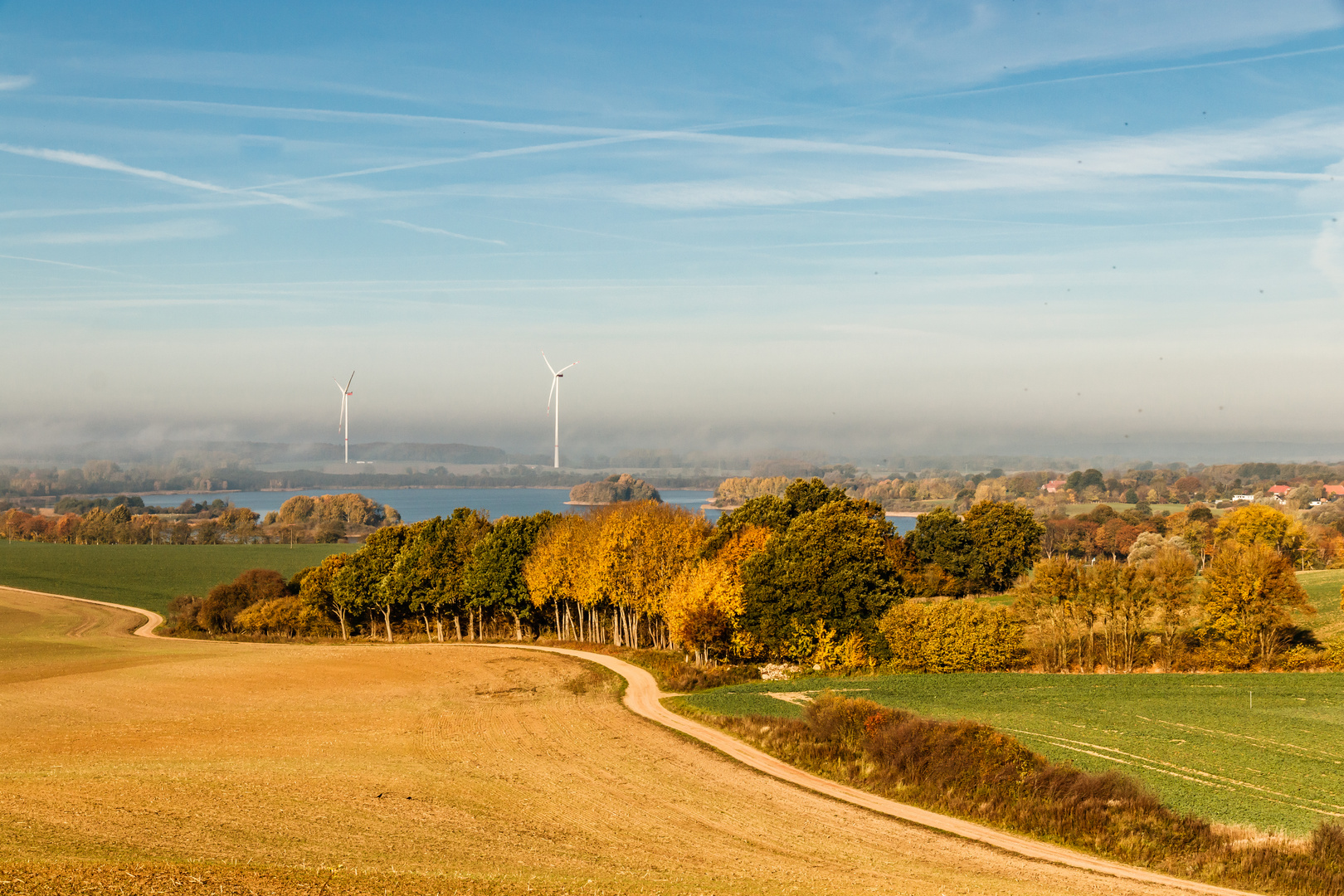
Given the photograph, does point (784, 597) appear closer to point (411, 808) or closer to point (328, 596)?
point (411, 808)

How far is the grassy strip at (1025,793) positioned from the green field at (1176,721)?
1716 mm

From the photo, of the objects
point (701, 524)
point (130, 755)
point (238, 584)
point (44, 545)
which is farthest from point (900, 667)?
point (44, 545)

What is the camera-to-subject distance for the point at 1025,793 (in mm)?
27922

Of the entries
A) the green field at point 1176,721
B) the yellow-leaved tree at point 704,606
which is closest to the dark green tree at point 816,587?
the yellow-leaved tree at point 704,606

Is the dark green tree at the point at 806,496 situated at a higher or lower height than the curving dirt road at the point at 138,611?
higher

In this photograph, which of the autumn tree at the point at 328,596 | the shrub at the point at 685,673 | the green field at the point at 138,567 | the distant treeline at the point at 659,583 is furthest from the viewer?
the green field at the point at 138,567

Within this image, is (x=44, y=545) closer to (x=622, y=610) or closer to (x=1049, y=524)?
(x=622, y=610)

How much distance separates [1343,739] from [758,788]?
23047 mm

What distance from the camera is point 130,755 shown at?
3119cm

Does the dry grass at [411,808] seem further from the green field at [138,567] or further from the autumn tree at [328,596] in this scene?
the green field at [138,567]

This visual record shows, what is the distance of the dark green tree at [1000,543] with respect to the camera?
93188 mm

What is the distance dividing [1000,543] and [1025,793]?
69.4 meters

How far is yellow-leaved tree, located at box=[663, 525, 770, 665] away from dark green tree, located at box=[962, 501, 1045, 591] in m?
39.9

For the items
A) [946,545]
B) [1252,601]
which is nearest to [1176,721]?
[1252,601]
